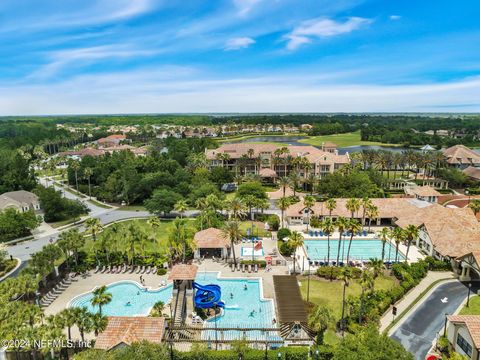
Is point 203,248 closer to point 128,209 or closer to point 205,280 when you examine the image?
point 205,280

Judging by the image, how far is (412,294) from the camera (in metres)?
40.2

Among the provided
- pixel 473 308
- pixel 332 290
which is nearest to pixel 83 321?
pixel 332 290

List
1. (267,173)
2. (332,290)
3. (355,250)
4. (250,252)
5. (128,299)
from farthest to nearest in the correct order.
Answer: (267,173), (355,250), (250,252), (332,290), (128,299)

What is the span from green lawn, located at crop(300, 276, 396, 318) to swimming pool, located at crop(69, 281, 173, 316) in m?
16.5

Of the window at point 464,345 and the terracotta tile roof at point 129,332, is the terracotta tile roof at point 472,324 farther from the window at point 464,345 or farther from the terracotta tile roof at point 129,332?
the terracotta tile roof at point 129,332

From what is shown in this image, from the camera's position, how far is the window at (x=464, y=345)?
27719mm

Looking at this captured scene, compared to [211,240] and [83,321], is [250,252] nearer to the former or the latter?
[211,240]

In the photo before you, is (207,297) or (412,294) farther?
(412,294)

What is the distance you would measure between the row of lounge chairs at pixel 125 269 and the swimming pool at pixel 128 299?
9.68 ft

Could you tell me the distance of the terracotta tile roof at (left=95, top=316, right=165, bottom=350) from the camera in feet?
87.8

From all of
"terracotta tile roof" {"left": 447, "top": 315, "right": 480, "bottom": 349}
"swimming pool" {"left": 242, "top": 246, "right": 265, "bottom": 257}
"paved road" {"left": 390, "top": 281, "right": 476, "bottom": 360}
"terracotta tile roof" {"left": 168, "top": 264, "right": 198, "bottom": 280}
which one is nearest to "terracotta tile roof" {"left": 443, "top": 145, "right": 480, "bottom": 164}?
"paved road" {"left": 390, "top": 281, "right": 476, "bottom": 360}

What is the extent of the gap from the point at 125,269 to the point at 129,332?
20901 mm

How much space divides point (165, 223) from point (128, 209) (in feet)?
48.5

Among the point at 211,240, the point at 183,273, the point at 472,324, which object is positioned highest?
the point at 472,324
